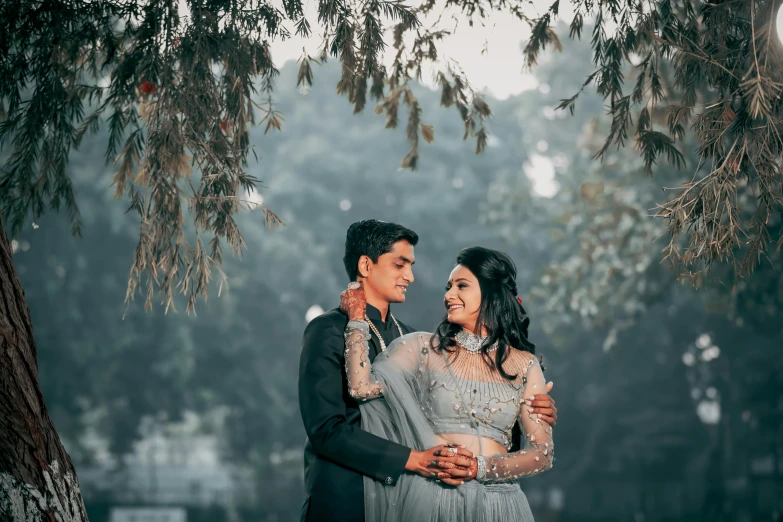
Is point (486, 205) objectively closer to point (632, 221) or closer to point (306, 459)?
point (632, 221)

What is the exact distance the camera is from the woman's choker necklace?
3820 mm

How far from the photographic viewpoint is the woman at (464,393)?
12.0ft

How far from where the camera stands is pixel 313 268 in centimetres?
2333

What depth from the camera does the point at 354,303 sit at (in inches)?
148

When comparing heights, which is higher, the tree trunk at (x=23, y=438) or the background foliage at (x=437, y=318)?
the background foliage at (x=437, y=318)

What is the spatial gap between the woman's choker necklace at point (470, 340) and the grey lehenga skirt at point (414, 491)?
293mm

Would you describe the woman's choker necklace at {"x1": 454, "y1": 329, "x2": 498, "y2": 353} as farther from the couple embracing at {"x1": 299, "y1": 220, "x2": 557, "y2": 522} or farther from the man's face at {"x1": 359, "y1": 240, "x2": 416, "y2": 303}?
the man's face at {"x1": 359, "y1": 240, "x2": 416, "y2": 303}

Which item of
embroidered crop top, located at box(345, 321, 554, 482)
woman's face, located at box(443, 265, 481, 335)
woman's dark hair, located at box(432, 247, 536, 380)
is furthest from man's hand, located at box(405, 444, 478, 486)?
woman's face, located at box(443, 265, 481, 335)

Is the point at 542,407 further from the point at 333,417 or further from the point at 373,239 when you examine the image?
the point at 373,239

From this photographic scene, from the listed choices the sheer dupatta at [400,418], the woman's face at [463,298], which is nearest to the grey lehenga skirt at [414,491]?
the sheer dupatta at [400,418]

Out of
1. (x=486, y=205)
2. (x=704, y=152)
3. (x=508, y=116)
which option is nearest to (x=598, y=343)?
(x=486, y=205)

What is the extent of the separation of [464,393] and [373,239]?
79cm

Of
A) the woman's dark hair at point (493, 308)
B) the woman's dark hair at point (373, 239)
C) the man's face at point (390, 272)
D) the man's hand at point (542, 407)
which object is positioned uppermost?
the woman's dark hair at point (373, 239)

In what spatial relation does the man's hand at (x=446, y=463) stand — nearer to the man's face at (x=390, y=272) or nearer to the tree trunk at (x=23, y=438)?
the man's face at (x=390, y=272)
